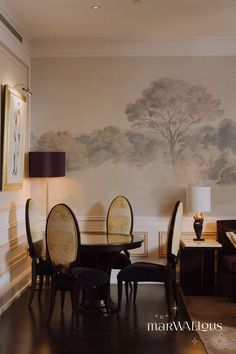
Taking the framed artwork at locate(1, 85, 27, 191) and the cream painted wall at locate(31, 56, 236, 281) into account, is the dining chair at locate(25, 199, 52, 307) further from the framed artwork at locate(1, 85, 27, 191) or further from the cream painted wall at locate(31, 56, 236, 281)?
the cream painted wall at locate(31, 56, 236, 281)

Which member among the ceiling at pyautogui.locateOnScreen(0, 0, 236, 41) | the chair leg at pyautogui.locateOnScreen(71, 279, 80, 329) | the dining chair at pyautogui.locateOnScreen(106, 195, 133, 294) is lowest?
the chair leg at pyautogui.locateOnScreen(71, 279, 80, 329)

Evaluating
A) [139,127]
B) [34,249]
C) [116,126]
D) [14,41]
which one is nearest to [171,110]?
[139,127]

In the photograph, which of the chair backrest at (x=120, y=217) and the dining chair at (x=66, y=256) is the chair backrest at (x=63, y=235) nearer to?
the dining chair at (x=66, y=256)

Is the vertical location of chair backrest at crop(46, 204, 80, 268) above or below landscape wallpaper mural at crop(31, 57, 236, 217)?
below

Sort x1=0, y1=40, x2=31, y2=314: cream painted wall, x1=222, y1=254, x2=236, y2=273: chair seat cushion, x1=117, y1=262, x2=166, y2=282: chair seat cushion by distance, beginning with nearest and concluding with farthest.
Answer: x1=117, y1=262, x2=166, y2=282: chair seat cushion
x1=0, y1=40, x2=31, y2=314: cream painted wall
x1=222, y1=254, x2=236, y2=273: chair seat cushion

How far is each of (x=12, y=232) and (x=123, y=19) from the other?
8.32ft

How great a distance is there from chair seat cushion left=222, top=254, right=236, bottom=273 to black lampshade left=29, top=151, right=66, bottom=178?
6.75 feet

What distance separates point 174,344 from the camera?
3.48 metres

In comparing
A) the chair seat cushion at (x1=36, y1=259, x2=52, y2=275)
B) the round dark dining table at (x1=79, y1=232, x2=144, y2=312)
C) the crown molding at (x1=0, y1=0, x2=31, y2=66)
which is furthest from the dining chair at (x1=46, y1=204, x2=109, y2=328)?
the crown molding at (x1=0, y1=0, x2=31, y2=66)

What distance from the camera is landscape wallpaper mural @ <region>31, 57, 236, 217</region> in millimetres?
5531

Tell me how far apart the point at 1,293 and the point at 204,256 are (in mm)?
2159

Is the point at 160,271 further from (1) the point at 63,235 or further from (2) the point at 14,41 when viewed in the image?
(2) the point at 14,41

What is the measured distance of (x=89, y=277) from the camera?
401 cm

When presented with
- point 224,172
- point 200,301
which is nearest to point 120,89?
point 224,172
